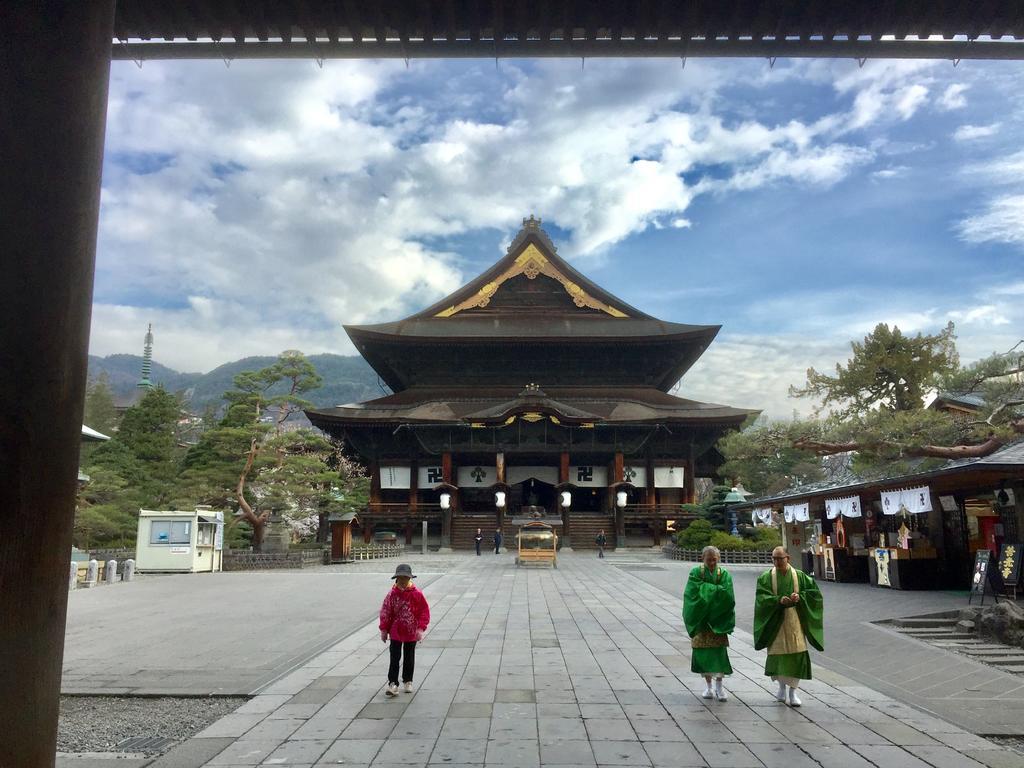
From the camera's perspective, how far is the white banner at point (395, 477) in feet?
119

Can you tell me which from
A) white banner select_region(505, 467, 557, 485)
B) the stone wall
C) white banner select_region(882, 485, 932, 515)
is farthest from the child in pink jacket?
white banner select_region(505, 467, 557, 485)

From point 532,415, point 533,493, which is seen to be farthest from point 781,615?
point 533,493

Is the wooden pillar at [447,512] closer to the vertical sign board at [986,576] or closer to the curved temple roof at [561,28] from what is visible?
the vertical sign board at [986,576]

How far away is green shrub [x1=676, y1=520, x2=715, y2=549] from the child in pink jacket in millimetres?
21440

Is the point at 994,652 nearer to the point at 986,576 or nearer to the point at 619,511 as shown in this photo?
the point at 986,576

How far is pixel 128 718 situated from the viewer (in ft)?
20.8

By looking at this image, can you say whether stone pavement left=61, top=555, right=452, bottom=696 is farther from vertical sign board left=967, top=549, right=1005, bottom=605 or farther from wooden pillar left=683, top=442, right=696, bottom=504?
wooden pillar left=683, top=442, right=696, bottom=504

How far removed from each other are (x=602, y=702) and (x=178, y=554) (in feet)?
61.1

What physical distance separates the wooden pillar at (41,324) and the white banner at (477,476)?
33.3m

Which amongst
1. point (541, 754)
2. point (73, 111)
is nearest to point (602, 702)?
point (541, 754)

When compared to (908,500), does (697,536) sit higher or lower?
lower

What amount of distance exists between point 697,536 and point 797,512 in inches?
324

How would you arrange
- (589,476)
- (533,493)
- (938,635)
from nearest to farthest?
(938,635), (589,476), (533,493)

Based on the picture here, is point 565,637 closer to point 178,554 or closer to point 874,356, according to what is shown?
point 874,356
